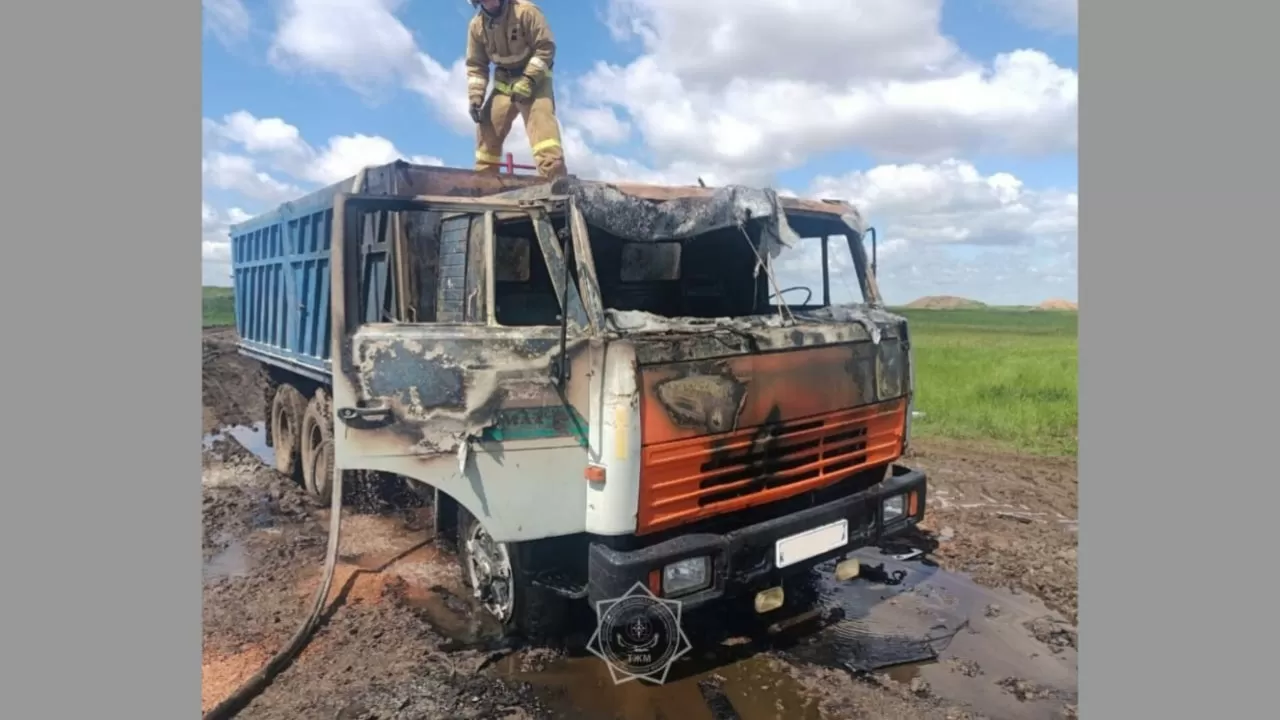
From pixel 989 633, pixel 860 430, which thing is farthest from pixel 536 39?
pixel 989 633

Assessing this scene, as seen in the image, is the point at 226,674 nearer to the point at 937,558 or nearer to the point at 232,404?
the point at 937,558

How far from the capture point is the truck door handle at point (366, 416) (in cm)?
343

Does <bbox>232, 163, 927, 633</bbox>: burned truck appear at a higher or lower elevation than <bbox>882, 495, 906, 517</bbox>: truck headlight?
higher

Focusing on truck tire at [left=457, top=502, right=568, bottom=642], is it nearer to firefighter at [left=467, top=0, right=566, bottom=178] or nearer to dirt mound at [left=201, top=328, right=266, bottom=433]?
firefighter at [left=467, top=0, right=566, bottom=178]

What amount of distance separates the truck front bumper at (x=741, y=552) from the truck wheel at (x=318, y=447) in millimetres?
3730

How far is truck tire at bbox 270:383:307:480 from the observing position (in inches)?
287

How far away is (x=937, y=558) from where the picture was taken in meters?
5.45

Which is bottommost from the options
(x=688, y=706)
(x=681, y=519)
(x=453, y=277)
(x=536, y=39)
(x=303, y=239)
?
(x=688, y=706)

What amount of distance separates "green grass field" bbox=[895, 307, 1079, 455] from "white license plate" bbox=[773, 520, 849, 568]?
1410mm

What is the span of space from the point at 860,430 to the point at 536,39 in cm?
377

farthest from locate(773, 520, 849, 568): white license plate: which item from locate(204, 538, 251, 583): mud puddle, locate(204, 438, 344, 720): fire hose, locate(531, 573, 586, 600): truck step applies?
locate(204, 538, 251, 583): mud puddle

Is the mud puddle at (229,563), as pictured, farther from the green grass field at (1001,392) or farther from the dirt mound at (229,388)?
the green grass field at (1001,392)

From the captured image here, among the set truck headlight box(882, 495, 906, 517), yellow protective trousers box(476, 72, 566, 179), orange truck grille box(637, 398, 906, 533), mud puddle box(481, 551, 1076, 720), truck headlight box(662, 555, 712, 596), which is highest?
yellow protective trousers box(476, 72, 566, 179)

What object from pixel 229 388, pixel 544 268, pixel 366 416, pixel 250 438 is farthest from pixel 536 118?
pixel 229 388
